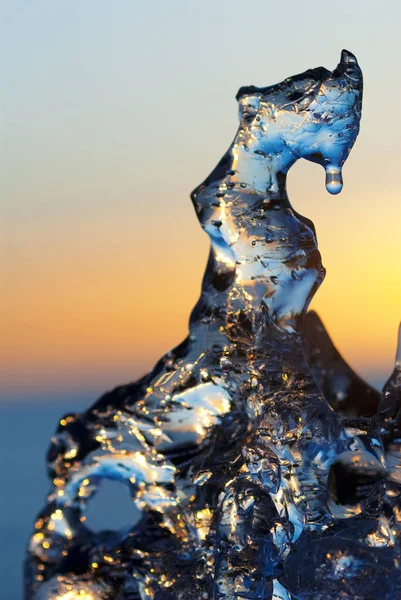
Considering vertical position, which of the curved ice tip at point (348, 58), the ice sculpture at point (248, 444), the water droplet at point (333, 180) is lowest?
the ice sculpture at point (248, 444)

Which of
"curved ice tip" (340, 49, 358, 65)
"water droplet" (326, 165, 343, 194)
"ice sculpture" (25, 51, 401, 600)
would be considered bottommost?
"ice sculpture" (25, 51, 401, 600)

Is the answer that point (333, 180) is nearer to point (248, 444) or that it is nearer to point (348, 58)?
point (348, 58)

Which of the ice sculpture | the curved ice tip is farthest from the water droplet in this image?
the curved ice tip

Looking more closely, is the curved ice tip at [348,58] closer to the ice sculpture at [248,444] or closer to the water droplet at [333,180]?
the ice sculpture at [248,444]

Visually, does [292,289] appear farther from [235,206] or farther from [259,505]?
[259,505]

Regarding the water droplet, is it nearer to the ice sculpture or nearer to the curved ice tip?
the ice sculpture

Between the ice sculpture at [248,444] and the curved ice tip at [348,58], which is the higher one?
the curved ice tip at [348,58]

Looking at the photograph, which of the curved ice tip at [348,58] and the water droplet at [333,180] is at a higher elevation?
the curved ice tip at [348,58]

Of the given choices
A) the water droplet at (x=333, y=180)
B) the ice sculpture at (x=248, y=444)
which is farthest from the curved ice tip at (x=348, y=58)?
the water droplet at (x=333, y=180)

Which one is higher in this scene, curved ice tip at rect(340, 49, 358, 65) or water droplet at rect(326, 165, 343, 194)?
curved ice tip at rect(340, 49, 358, 65)
